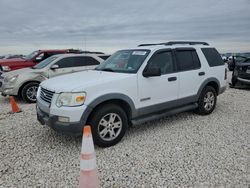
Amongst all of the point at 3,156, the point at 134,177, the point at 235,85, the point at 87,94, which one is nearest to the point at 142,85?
the point at 87,94

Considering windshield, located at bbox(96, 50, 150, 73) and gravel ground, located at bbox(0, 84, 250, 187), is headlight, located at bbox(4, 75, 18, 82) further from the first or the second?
windshield, located at bbox(96, 50, 150, 73)

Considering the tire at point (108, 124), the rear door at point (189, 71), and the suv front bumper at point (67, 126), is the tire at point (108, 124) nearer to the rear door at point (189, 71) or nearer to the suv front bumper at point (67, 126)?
the suv front bumper at point (67, 126)

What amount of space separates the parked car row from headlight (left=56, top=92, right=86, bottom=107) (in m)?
4.36

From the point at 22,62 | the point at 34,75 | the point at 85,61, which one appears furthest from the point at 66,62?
the point at 22,62

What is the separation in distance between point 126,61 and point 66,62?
Result: 163 inches

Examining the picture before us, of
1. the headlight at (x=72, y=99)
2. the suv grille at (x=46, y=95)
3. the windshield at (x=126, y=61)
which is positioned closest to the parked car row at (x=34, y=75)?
the windshield at (x=126, y=61)

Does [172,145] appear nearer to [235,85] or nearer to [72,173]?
[72,173]

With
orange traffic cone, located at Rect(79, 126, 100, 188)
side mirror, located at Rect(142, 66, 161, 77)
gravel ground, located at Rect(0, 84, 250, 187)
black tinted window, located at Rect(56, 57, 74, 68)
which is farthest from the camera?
black tinted window, located at Rect(56, 57, 74, 68)

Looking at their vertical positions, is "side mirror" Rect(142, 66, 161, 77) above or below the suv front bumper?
above

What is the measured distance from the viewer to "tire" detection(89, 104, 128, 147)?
3.62 metres

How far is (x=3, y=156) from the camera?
3.62 meters

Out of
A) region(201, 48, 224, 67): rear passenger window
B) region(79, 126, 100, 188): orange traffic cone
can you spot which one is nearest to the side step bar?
region(201, 48, 224, 67): rear passenger window

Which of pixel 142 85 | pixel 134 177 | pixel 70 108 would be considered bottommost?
pixel 134 177

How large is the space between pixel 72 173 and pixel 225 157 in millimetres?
2398
